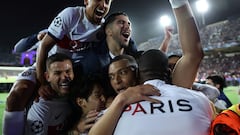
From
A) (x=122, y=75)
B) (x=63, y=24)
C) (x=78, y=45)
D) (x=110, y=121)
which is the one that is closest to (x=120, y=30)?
(x=78, y=45)

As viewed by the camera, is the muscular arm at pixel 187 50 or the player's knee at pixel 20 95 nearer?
the muscular arm at pixel 187 50

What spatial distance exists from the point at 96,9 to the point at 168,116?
1.80m

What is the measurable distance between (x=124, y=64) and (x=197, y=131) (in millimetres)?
1003

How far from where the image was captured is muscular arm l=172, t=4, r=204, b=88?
2070 mm

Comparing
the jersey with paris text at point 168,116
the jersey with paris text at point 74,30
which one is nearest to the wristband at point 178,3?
the jersey with paris text at point 168,116

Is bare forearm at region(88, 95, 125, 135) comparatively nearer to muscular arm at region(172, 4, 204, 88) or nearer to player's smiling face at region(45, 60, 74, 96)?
muscular arm at region(172, 4, 204, 88)

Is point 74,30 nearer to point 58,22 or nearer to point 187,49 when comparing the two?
point 58,22

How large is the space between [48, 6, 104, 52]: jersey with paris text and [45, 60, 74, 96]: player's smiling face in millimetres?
398

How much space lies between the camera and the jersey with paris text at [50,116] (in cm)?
295

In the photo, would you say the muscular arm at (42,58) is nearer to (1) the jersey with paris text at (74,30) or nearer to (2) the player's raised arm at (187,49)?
(1) the jersey with paris text at (74,30)

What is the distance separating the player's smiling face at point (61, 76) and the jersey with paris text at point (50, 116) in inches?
6.2

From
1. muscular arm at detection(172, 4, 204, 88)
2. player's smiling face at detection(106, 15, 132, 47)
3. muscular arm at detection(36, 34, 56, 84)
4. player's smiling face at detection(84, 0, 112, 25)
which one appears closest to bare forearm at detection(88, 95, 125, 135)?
muscular arm at detection(172, 4, 204, 88)

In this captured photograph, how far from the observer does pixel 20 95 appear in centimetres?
303

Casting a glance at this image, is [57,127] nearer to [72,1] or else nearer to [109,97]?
[109,97]
